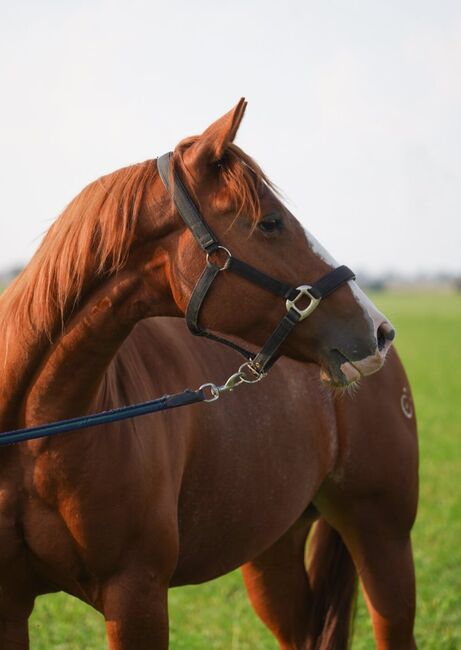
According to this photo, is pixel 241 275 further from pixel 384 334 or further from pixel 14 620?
pixel 14 620

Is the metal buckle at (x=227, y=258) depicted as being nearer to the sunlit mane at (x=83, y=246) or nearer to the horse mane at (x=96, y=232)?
the horse mane at (x=96, y=232)

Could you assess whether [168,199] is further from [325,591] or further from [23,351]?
[325,591]

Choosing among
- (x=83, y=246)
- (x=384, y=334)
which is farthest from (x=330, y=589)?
(x=83, y=246)

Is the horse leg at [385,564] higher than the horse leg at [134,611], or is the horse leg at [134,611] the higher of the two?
the horse leg at [134,611]

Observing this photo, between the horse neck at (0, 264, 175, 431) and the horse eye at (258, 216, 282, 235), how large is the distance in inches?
19.0

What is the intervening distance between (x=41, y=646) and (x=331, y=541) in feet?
6.75

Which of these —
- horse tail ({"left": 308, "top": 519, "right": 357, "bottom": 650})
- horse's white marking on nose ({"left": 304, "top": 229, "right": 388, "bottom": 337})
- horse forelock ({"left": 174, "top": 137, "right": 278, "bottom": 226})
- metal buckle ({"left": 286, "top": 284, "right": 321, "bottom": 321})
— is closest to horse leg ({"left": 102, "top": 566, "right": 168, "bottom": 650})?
metal buckle ({"left": 286, "top": 284, "right": 321, "bottom": 321})

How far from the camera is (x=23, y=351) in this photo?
3188mm

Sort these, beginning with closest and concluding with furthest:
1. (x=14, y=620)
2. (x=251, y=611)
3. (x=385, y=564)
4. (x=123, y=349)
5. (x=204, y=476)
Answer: (x=14, y=620)
(x=123, y=349)
(x=204, y=476)
(x=385, y=564)
(x=251, y=611)

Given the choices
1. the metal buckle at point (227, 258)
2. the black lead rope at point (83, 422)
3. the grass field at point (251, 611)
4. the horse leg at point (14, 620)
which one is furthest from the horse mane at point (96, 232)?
the grass field at point (251, 611)

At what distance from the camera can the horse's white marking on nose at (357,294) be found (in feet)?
9.98

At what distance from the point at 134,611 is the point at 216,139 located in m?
1.78

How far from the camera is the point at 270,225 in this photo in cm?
307

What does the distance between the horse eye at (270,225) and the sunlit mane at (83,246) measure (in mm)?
457
